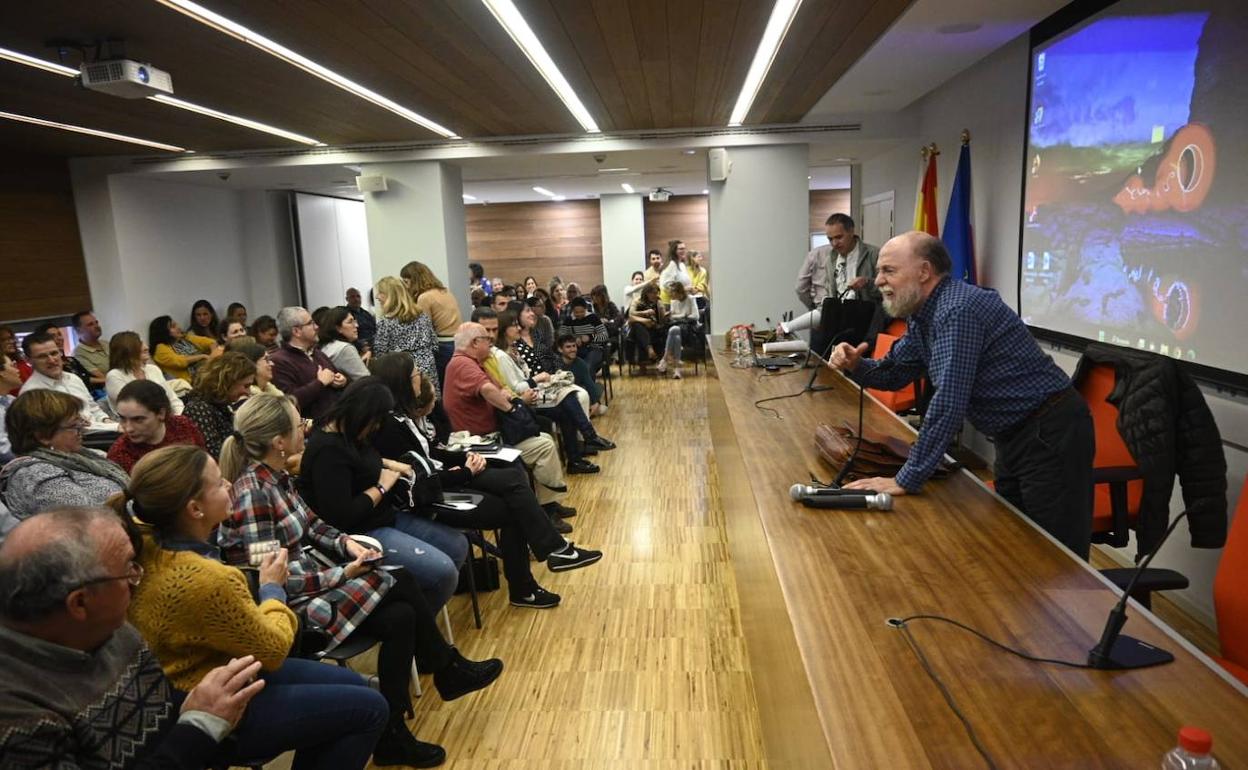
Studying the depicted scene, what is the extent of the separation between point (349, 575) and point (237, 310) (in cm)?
693

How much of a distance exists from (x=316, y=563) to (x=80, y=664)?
1.03 metres

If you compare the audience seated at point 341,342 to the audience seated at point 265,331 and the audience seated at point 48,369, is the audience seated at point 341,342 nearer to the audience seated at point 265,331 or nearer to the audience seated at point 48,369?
the audience seated at point 48,369

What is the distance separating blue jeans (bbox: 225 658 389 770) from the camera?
1780 millimetres

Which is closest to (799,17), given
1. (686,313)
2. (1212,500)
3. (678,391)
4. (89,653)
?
(1212,500)

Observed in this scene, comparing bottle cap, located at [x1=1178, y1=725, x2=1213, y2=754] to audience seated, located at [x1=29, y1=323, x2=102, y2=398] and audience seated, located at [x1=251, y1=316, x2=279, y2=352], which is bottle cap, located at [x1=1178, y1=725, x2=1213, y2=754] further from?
audience seated, located at [x1=251, y1=316, x2=279, y2=352]

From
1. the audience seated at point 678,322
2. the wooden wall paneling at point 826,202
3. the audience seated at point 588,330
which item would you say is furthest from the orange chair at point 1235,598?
the wooden wall paneling at point 826,202

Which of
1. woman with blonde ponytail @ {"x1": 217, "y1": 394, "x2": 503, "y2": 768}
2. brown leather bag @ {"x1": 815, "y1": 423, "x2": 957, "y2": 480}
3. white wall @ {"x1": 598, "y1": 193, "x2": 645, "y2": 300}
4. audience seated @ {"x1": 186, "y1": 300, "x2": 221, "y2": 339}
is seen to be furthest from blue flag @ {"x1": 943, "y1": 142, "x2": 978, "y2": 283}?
white wall @ {"x1": 598, "y1": 193, "x2": 645, "y2": 300}

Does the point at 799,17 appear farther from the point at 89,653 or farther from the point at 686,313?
the point at 686,313

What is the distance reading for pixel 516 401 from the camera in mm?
4480

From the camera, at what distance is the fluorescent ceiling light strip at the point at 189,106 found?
3.94 metres

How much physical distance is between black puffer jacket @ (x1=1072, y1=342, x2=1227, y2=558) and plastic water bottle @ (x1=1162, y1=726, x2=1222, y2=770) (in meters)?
1.66

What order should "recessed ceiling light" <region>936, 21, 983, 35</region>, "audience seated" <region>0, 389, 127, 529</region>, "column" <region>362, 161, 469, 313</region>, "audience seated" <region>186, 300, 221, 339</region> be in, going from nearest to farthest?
"audience seated" <region>0, 389, 127, 529</region> < "recessed ceiling light" <region>936, 21, 983, 35</region> < "column" <region>362, 161, 469, 313</region> < "audience seated" <region>186, 300, 221, 339</region>

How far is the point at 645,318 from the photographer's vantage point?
940cm

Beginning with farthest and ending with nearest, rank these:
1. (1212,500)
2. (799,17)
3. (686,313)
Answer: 1. (686,313)
2. (799,17)
3. (1212,500)
